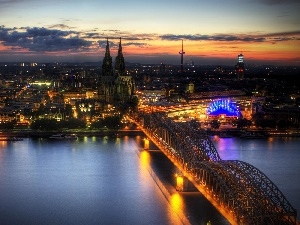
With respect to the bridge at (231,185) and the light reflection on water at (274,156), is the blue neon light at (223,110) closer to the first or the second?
the light reflection on water at (274,156)

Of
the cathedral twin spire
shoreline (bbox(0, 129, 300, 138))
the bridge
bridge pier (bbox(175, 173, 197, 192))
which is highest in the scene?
the cathedral twin spire

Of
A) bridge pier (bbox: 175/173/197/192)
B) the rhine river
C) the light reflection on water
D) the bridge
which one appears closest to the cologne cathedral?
the light reflection on water

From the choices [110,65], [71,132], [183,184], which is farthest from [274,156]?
[110,65]

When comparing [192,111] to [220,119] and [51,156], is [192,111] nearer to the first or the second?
[220,119]

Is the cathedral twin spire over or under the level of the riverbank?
over

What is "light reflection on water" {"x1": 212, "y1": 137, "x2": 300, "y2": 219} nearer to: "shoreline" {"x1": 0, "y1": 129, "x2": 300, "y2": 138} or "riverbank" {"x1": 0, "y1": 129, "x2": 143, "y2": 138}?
"shoreline" {"x1": 0, "y1": 129, "x2": 300, "y2": 138}

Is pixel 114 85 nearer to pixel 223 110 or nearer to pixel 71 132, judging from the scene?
pixel 223 110

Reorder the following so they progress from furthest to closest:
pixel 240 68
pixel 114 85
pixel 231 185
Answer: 1. pixel 240 68
2. pixel 114 85
3. pixel 231 185

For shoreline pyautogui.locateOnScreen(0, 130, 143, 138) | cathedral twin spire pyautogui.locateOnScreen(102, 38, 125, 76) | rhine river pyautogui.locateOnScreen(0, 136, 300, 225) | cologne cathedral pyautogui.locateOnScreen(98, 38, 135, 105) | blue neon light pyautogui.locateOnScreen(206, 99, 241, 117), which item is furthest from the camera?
cathedral twin spire pyautogui.locateOnScreen(102, 38, 125, 76)
